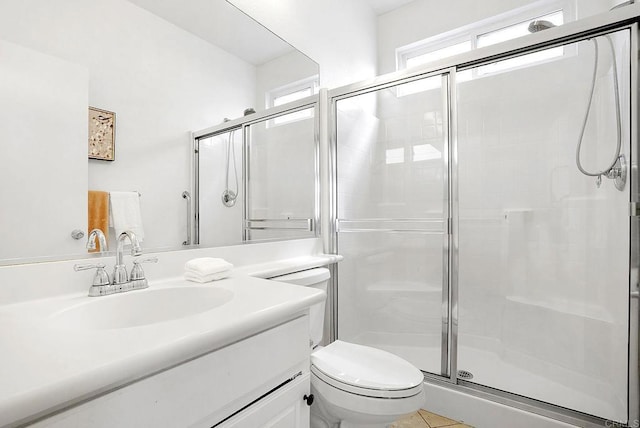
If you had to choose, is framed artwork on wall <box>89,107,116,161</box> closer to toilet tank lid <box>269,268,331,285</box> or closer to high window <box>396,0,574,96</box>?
toilet tank lid <box>269,268,331,285</box>

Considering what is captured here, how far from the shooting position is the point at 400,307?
2109mm

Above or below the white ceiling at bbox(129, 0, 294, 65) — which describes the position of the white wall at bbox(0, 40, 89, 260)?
below

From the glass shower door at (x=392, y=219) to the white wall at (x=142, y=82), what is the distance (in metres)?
1.04

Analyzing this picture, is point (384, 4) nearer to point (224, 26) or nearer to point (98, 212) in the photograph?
point (224, 26)

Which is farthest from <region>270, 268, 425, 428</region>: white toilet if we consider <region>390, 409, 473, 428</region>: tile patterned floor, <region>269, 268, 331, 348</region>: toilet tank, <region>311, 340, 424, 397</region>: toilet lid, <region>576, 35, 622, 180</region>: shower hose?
<region>576, 35, 622, 180</region>: shower hose

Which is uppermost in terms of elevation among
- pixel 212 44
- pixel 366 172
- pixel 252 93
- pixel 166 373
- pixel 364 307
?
pixel 212 44

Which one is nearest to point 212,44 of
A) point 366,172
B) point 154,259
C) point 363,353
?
point 154,259

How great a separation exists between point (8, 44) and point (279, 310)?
99cm

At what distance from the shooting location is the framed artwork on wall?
0.98 metres

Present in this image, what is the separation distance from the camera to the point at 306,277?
1558 millimetres

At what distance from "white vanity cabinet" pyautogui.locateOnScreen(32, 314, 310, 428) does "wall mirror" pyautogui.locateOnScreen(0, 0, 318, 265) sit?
24.3 inches

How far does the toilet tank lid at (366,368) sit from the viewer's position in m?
1.09

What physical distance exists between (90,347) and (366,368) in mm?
941

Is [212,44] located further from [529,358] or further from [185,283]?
[529,358]
